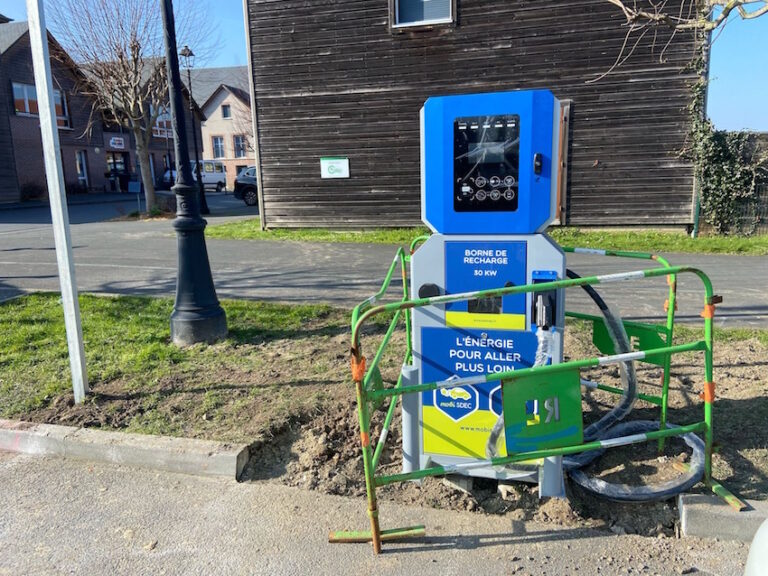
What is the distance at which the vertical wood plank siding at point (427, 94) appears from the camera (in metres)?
12.4

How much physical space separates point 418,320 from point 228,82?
6152 cm

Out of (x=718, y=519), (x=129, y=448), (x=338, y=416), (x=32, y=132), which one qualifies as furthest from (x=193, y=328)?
(x=32, y=132)

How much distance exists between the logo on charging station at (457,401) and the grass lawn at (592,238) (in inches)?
359

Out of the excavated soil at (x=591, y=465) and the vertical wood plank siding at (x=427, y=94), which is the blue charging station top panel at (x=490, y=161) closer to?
the excavated soil at (x=591, y=465)

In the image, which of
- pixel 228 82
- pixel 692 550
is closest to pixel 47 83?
pixel 692 550

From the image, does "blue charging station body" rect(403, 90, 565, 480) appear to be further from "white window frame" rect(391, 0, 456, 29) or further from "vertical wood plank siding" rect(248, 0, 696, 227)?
"white window frame" rect(391, 0, 456, 29)

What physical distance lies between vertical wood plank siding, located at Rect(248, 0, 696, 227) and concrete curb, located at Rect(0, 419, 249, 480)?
1118 cm

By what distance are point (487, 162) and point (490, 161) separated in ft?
0.05

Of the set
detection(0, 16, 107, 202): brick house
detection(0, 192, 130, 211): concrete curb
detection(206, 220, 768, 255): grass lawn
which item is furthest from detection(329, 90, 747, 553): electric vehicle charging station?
detection(0, 16, 107, 202): brick house

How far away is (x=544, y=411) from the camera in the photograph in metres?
2.95

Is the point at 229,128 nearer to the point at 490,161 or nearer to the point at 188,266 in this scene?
the point at 188,266

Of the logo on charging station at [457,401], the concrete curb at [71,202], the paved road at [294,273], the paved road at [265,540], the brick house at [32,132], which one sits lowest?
the paved road at [265,540]

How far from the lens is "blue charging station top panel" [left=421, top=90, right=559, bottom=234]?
3.03m

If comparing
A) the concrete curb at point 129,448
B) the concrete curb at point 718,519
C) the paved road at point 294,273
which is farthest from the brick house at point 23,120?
the concrete curb at point 718,519
